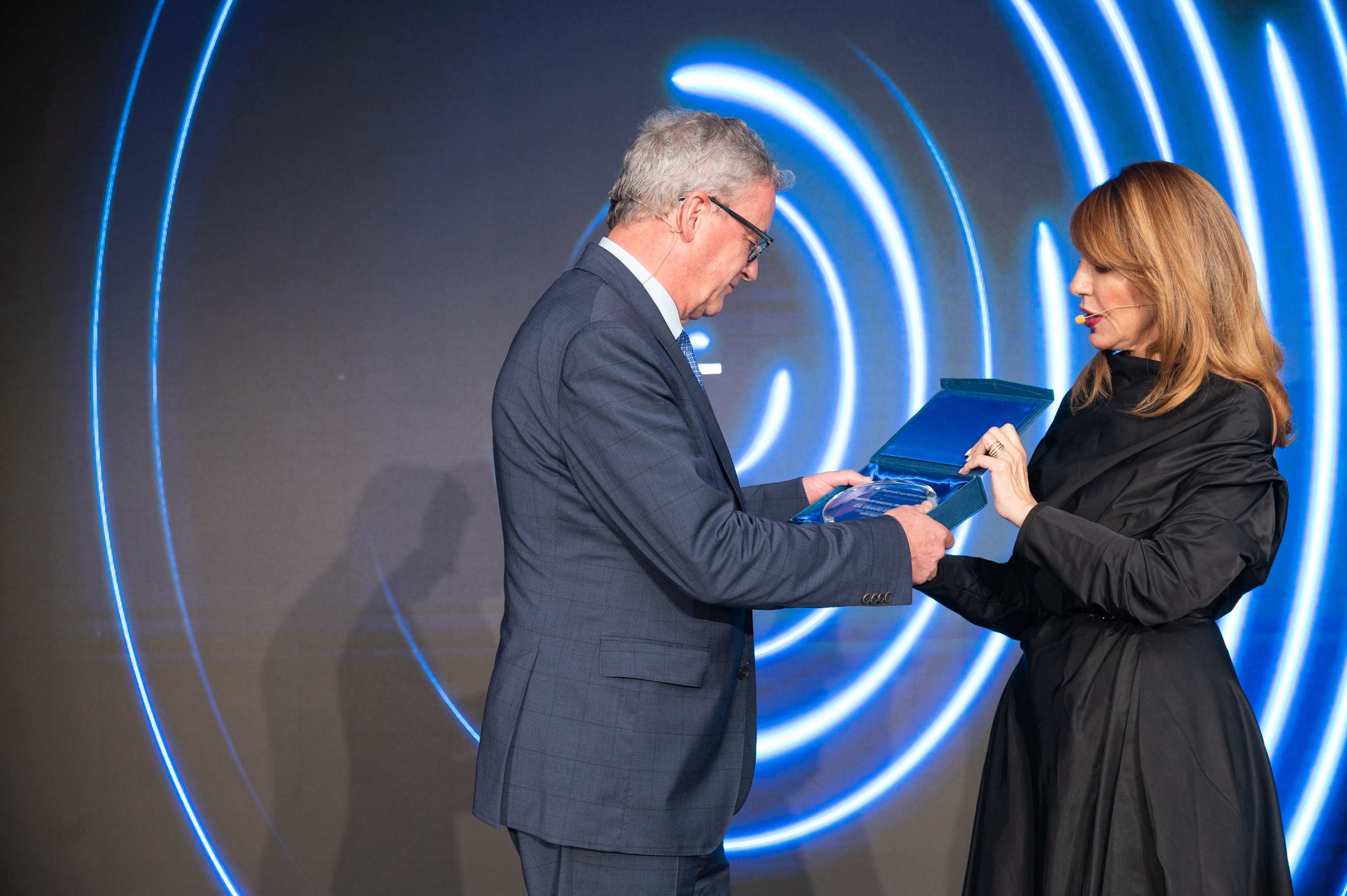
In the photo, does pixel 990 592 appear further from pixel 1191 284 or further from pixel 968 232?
pixel 968 232

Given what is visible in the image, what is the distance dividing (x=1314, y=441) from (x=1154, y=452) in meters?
1.76

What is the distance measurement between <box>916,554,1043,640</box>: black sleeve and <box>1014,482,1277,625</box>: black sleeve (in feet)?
0.98

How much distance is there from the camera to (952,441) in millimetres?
→ 1860

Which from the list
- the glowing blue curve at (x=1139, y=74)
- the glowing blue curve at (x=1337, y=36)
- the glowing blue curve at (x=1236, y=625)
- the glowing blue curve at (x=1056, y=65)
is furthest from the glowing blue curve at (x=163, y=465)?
the glowing blue curve at (x=1337, y=36)

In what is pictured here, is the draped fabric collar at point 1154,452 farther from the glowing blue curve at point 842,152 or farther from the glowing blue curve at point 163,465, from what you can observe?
the glowing blue curve at point 163,465

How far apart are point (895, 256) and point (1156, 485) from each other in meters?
1.53

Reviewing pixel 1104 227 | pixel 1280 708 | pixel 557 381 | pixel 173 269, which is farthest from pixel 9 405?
pixel 1280 708

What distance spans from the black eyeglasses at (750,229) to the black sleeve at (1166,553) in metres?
0.69

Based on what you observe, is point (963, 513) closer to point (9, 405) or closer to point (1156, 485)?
point (1156, 485)

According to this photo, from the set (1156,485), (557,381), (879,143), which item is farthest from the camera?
(879,143)

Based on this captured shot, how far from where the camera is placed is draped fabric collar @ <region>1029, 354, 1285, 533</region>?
65.5 inches

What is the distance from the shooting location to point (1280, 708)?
10.1ft

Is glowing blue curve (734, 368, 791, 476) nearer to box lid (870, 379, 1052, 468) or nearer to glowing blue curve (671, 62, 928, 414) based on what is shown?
glowing blue curve (671, 62, 928, 414)

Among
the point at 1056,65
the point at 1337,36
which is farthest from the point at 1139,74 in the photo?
the point at 1337,36
